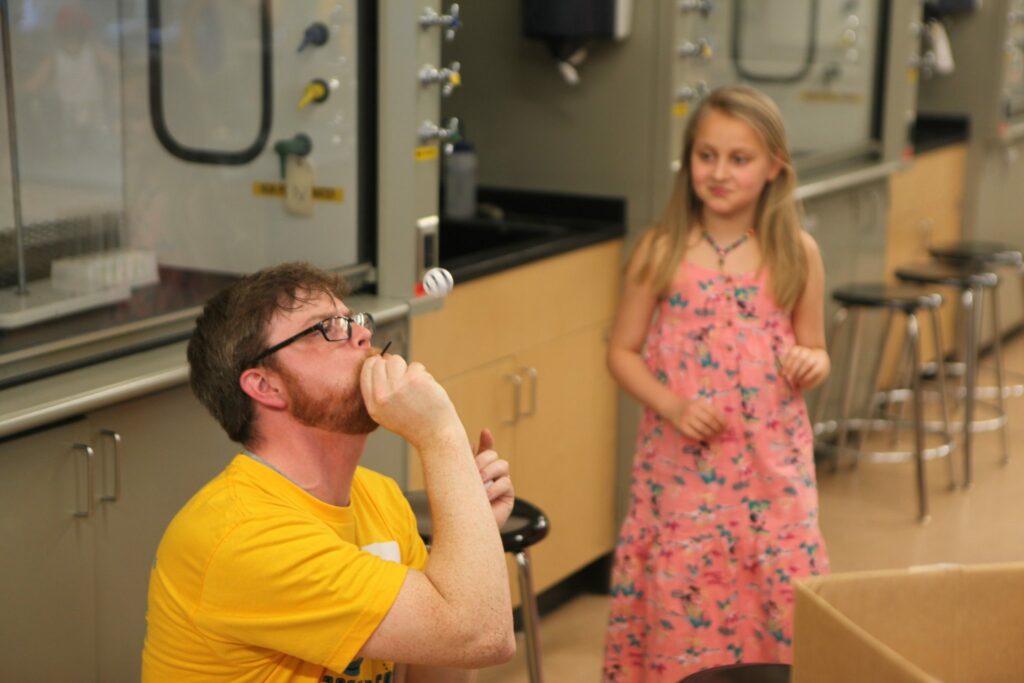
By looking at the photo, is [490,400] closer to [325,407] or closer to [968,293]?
[325,407]

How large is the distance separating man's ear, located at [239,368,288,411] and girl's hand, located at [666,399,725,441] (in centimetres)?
111

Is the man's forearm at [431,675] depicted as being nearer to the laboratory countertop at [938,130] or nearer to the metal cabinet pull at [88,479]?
the metal cabinet pull at [88,479]

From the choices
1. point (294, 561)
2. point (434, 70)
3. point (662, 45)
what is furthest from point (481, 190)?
point (294, 561)

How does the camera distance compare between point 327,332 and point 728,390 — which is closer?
point 327,332

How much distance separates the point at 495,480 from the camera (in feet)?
5.30

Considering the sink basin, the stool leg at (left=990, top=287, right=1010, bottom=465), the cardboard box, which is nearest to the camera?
the cardboard box

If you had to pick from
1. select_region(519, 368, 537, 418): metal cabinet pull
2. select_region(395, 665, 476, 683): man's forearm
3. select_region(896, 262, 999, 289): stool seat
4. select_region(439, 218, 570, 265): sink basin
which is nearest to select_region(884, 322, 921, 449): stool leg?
select_region(896, 262, 999, 289): stool seat

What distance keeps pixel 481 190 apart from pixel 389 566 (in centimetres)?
228

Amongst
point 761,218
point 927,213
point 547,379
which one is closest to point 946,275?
point 927,213

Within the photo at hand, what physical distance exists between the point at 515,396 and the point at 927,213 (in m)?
2.66

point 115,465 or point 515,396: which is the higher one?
point 115,465

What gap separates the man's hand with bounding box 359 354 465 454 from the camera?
4.67ft

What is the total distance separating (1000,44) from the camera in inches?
211

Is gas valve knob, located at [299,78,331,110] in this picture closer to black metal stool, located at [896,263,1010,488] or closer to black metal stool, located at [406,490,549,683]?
black metal stool, located at [406,490,549,683]
